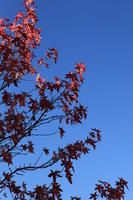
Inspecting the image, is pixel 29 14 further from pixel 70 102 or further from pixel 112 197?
pixel 112 197

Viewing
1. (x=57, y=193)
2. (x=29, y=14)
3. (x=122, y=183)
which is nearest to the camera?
(x=57, y=193)

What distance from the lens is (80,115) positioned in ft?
28.3

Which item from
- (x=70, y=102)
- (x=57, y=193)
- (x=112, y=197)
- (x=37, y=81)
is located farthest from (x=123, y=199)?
(x=37, y=81)

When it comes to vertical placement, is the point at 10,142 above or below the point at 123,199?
above

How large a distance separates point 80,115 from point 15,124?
156cm

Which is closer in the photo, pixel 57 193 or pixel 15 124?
pixel 57 193

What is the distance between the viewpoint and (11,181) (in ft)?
27.2

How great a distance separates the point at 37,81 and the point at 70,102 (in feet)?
3.61

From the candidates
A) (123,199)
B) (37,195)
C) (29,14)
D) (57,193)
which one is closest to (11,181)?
(37,195)

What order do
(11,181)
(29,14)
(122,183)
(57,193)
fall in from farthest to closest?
(29,14) < (122,183) < (11,181) < (57,193)

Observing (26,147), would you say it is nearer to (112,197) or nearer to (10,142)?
(10,142)

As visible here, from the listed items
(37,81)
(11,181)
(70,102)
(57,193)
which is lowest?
(57,193)

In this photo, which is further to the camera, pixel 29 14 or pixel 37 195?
pixel 29 14

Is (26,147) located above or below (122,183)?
above
